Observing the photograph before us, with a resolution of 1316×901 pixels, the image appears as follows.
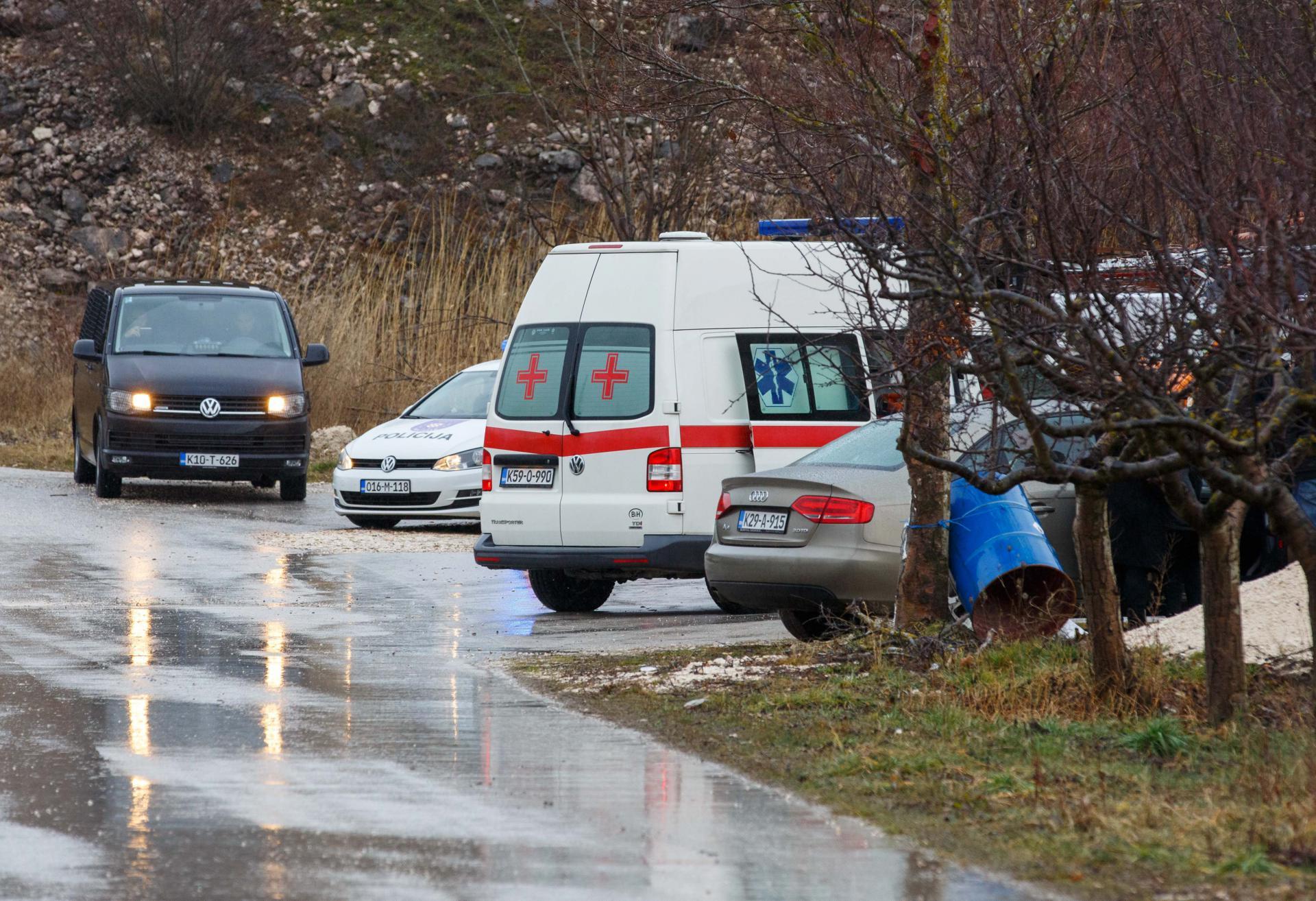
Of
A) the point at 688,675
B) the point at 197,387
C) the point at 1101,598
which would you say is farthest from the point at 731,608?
the point at 197,387

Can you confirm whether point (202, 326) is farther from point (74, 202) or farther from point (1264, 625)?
point (74, 202)

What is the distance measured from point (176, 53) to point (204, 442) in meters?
28.9

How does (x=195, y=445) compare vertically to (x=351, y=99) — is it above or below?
below

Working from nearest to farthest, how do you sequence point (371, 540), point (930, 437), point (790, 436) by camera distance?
1. point (930, 437)
2. point (790, 436)
3. point (371, 540)

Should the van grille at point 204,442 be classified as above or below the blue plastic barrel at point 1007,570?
above

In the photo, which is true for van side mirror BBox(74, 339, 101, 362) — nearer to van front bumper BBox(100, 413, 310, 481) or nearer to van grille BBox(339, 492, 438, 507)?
van front bumper BBox(100, 413, 310, 481)

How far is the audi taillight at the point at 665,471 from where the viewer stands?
43.5 feet

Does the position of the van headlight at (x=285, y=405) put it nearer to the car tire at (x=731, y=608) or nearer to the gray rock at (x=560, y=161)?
the car tire at (x=731, y=608)

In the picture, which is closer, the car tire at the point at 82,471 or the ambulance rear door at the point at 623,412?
the ambulance rear door at the point at 623,412

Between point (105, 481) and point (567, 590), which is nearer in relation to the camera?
point (567, 590)

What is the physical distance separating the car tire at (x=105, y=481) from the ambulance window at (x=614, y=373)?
10360 millimetres

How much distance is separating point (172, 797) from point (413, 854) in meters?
1.34

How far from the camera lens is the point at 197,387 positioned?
22141 mm

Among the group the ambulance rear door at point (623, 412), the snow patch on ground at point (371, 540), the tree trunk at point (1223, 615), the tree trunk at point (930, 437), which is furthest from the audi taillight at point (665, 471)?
the tree trunk at point (1223, 615)
